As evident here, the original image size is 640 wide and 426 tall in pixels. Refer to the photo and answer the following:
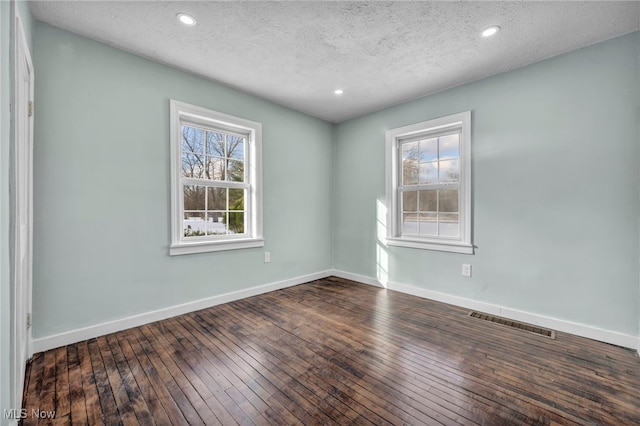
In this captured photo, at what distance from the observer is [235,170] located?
3465 millimetres

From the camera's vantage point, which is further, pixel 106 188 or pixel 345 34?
pixel 106 188

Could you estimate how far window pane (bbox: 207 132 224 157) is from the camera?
3.23 metres

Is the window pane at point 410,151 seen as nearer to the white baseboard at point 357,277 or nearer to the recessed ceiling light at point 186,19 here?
the white baseboard at point 357,277

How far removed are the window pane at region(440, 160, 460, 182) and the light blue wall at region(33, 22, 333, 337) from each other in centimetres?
258

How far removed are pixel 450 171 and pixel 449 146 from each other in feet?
1.02

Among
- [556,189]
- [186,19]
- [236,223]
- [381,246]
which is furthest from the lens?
[381,246]

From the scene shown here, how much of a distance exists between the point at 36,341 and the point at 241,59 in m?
2.87

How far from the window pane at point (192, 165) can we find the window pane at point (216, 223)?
0.46m

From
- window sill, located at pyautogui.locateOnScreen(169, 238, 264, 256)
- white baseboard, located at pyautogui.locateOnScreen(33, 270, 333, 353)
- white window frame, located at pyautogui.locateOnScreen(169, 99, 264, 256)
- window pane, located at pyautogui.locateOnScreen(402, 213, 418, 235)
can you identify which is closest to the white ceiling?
→ white window frame, located at pyautogui.locateOnScreen(169, 99, 264, 256)

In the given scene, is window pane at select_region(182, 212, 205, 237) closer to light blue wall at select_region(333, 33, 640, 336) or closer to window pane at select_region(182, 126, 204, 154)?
window pane at select_region(182, 126, 204, 154)

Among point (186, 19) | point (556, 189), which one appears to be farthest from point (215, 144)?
point (556, 189)

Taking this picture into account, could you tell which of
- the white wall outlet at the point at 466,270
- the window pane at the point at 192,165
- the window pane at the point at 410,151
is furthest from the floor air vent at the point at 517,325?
the window pane at the point at 192,165

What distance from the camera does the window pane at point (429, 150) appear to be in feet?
11.6

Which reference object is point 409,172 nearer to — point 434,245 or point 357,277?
point 434,245
